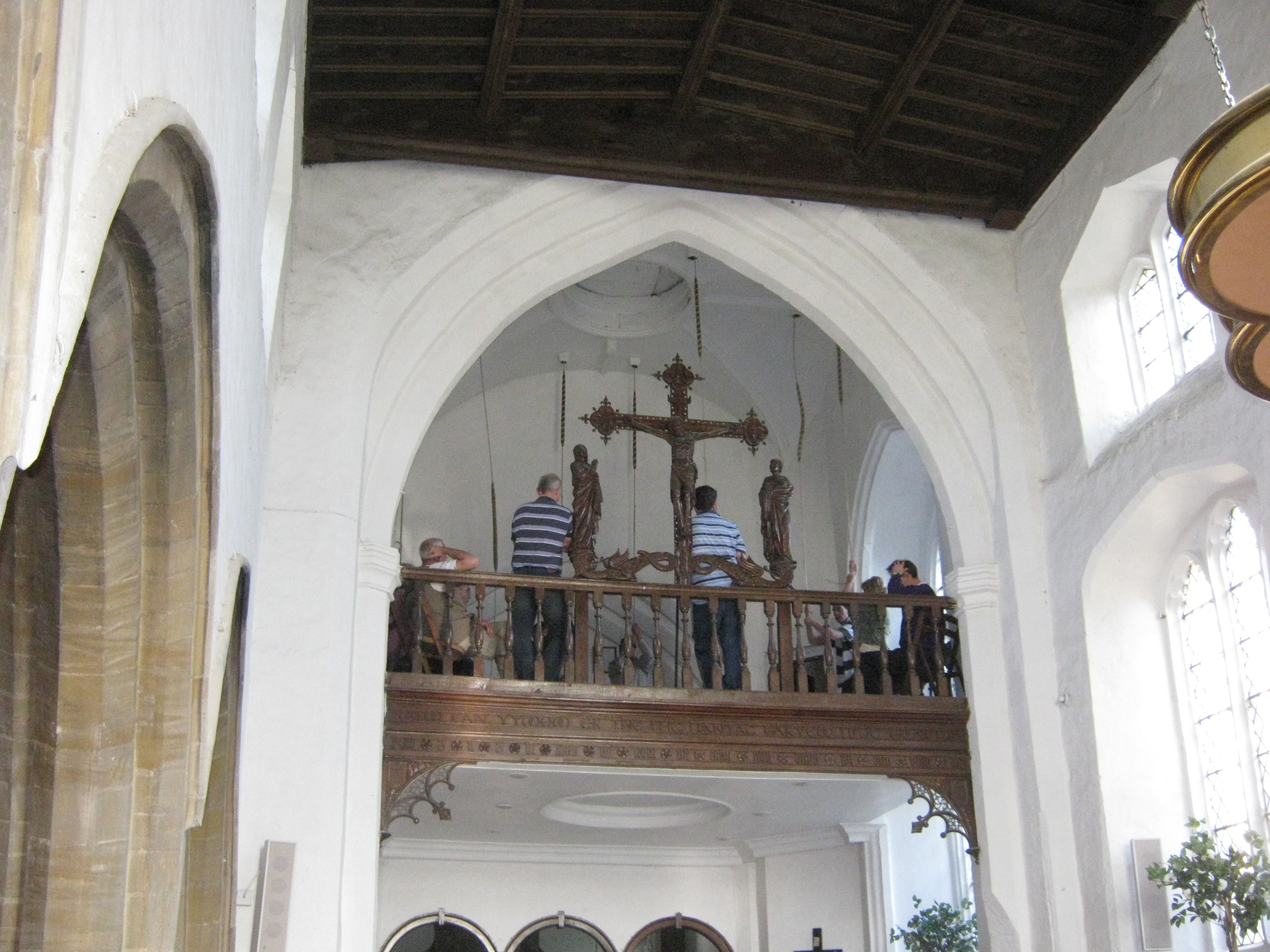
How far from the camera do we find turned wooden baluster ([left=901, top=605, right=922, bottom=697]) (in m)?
9.77

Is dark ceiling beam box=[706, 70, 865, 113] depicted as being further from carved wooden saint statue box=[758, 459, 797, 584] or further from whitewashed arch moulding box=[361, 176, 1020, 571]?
carved wooden saint statue box=[758, 459, 797, 584]

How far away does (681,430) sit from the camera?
10555mm

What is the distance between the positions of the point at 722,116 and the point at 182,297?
6829 millimetres

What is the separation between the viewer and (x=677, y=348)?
15.2 metres

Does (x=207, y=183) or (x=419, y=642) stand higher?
(x=419, y=642)

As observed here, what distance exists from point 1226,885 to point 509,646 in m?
4.32

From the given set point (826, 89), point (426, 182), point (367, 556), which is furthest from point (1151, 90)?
point (367, 556)

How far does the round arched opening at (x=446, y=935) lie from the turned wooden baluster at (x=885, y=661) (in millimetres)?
5195

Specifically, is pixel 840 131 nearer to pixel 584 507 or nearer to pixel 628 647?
pixel 584 507

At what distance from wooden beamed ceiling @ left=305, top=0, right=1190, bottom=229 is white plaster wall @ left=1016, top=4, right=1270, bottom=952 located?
0.36m

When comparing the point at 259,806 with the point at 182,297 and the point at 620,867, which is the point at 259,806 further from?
the point at 620,867

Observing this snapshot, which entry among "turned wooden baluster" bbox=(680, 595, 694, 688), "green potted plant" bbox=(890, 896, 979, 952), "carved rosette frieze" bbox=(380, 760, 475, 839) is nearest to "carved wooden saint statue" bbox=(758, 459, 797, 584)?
"turned wooden baluster" bbox=(680, 595, 694, 688)

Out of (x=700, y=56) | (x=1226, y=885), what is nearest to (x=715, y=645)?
(x=1226, y=885)

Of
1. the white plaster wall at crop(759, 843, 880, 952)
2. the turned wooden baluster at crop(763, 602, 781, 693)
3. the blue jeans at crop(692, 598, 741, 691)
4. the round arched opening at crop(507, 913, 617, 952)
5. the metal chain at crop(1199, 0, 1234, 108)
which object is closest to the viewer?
the metal chain at crop(1199, 0, 1234, 108)
